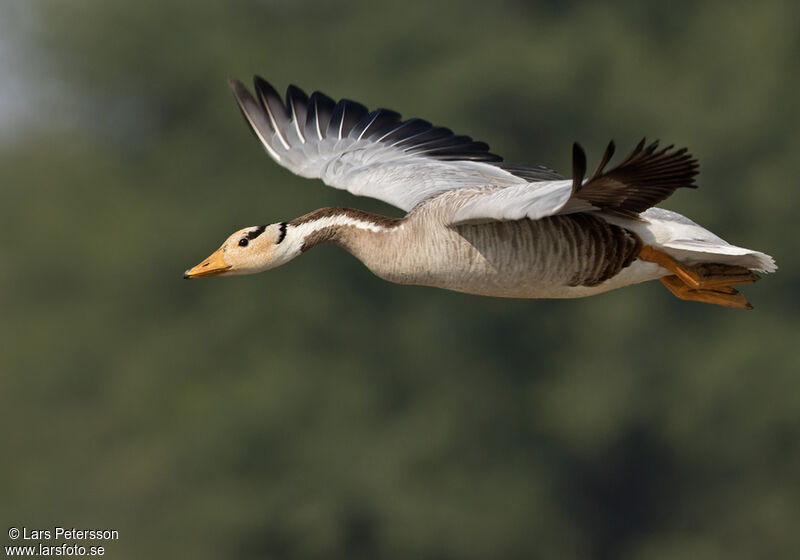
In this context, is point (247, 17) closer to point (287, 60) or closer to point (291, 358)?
point (287, 60)

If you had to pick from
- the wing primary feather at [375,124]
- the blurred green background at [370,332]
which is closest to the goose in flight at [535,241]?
the wing primary feather at [375,124]

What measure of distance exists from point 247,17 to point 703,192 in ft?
33.1

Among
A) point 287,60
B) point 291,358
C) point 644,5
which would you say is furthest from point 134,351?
point 644,5

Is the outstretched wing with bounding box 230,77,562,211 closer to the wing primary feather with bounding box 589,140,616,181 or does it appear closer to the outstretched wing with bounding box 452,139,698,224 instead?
the outstretched wing with bounding box 452,139,698,224

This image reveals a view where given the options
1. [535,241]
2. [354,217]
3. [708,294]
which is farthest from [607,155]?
[708,294]

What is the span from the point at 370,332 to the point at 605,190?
21396 millimetres

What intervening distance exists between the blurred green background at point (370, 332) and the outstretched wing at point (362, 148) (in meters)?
13.9

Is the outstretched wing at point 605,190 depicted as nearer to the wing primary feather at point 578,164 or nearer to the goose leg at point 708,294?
the wing primary feather at point 578,164

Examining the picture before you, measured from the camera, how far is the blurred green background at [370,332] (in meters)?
25.8

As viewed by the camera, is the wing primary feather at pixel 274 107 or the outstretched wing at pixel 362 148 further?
the wing primary feather at pixel 274 107

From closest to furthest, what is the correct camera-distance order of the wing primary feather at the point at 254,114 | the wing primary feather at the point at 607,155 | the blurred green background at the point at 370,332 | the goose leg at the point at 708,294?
the wing primary feather at the point at 607,155
the goose leg at the point at 708,294
the wing primary feather at the point at 254,114
the blurred green background at the point at 370,332

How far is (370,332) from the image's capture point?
91.7ft

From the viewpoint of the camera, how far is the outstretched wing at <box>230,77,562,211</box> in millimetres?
8984

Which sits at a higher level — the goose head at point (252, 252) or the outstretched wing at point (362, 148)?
the outstretched wing at point (362, 148)
